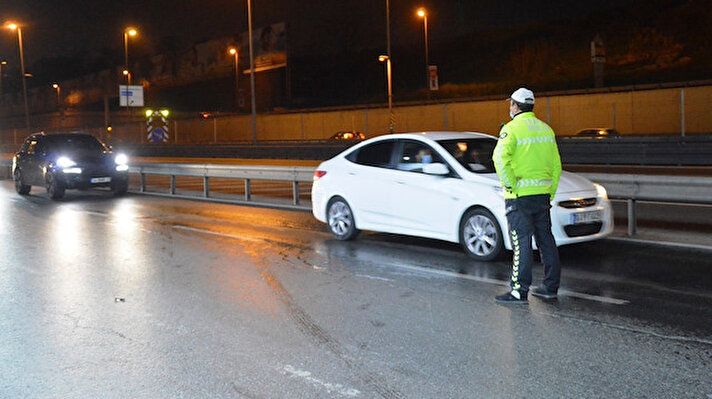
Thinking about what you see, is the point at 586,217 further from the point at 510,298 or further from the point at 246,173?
the point at 246,173

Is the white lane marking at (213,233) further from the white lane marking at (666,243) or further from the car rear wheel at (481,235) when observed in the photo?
the white lane marking at (666,243)

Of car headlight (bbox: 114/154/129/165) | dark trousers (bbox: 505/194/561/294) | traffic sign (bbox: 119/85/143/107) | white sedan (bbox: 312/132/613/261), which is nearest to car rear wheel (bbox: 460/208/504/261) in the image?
white sedan (bbox: 312/132/613/261)

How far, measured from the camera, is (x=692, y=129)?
3294 centimetres

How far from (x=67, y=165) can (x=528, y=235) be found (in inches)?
592

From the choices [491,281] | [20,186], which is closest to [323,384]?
[491,281]

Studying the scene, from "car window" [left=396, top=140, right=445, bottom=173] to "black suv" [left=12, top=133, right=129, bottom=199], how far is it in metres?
11.6

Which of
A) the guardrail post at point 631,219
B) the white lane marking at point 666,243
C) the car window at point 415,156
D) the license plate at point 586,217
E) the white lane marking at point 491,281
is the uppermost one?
the car window at point 415,156

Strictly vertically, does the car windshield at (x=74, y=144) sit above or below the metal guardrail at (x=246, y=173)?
above

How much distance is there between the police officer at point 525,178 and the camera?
6.63m

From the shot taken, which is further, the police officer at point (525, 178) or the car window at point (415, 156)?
the car window at point (415, 156)

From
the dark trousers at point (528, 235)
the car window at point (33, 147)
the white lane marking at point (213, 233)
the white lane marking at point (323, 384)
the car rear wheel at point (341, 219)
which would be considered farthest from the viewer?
the car window at point (33, 147)

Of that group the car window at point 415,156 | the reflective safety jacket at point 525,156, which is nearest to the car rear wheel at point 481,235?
the car window at point 415,156

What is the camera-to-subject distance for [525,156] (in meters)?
6.65

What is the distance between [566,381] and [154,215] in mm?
11493
